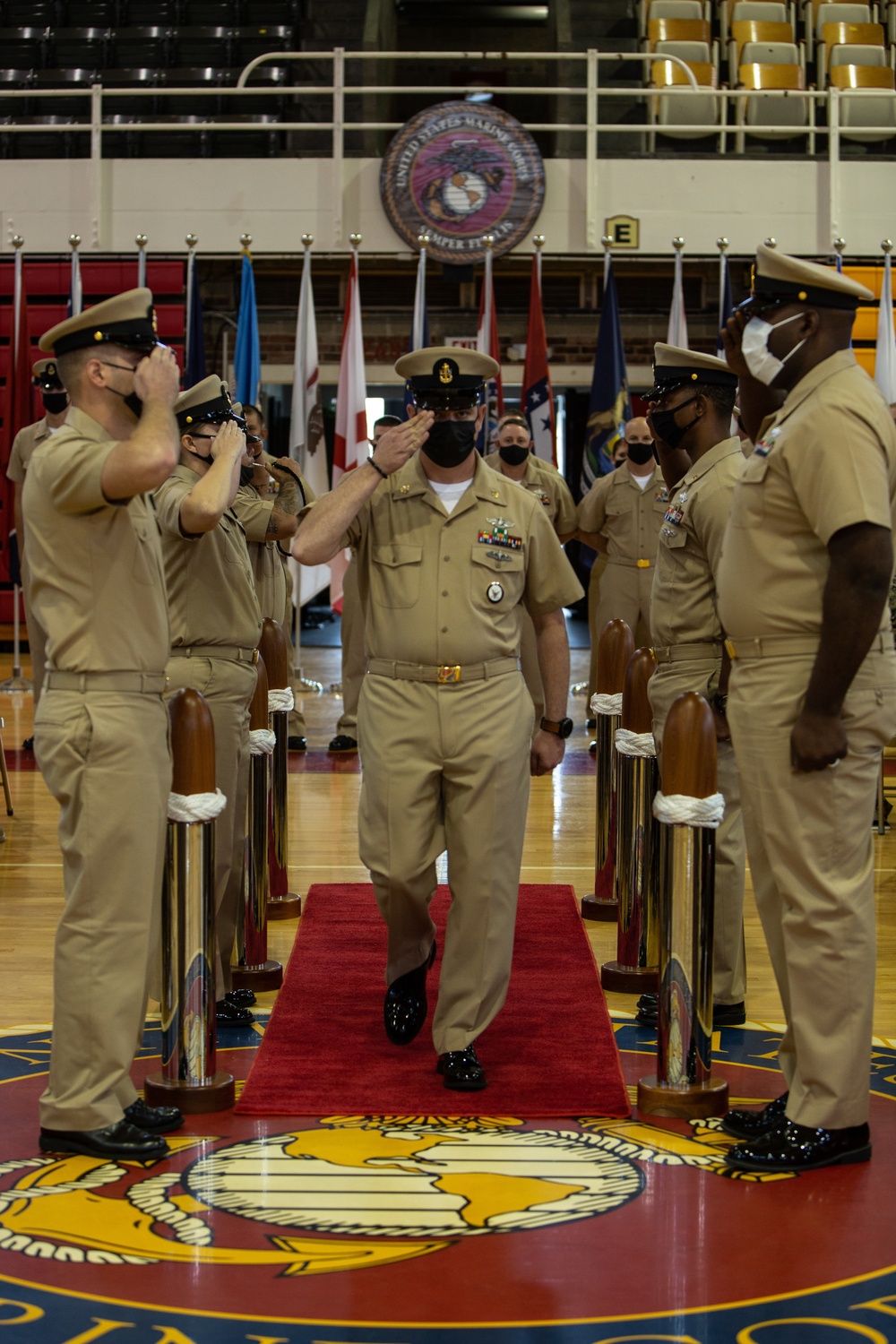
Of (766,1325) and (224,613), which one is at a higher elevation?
(224,613)

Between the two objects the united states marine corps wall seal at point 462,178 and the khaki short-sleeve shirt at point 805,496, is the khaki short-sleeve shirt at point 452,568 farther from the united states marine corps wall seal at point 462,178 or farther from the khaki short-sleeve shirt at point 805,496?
the united states marine corps wall seal at point 462,178

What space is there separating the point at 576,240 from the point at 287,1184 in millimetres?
10367

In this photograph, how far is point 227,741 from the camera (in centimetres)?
388

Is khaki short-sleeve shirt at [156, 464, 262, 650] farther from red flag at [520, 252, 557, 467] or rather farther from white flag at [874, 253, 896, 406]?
white flag at [874, 253, 896, 406]

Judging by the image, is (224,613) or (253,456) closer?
(224,613)

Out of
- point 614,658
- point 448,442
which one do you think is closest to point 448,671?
point 448,442

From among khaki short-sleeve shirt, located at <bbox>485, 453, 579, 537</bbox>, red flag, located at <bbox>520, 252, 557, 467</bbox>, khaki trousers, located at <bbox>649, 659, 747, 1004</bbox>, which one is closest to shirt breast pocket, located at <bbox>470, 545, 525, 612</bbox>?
khaki trousers, located at <bbox>649, 659, 747, 1004</bbox>

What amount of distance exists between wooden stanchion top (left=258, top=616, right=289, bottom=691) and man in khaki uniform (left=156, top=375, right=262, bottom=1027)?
79 centimetres

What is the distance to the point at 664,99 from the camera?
12594 millimetres

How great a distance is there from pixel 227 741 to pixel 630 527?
164 inches

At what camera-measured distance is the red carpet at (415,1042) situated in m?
3.33

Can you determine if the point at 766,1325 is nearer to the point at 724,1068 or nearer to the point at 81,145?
the point at 724,1068

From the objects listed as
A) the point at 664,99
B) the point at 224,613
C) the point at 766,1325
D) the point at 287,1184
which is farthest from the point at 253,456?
the point at 664,99

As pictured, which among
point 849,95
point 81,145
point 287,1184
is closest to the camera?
point 287,1184
